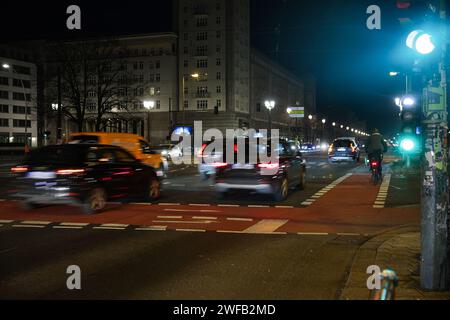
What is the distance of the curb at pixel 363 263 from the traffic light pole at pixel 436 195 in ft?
2.37

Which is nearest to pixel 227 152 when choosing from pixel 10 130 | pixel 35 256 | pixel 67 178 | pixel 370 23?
pixel 67 178

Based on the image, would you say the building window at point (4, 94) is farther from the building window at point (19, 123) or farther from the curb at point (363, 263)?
the curb at point (363, 263)

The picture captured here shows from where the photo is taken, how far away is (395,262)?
24.5 feet

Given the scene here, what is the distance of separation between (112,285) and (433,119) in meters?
4.13

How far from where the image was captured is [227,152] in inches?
605

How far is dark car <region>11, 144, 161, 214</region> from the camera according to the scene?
12211 mm

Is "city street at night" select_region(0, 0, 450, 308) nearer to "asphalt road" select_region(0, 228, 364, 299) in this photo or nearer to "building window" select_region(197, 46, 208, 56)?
"asphalt road" select_region(0, 228, 364, 299)

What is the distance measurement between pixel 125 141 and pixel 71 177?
891 cm

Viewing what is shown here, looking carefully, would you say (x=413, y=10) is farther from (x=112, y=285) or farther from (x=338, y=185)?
(x=338, y=185)

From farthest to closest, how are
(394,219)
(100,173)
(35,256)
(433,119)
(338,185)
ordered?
1. (338,185)
2. (100,173)
3. (394,219)
4. (35,256)
5. (433,119)

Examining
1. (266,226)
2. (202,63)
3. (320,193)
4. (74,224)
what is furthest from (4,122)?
(266,226)

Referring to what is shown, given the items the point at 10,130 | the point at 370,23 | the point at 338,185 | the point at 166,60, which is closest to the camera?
the point at 370,23

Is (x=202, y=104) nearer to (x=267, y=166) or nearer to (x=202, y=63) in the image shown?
(x=202, y=63)

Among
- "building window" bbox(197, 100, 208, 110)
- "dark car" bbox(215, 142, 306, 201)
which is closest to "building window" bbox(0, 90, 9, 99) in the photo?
"building window" bbox(197, 100, 208, 110)
